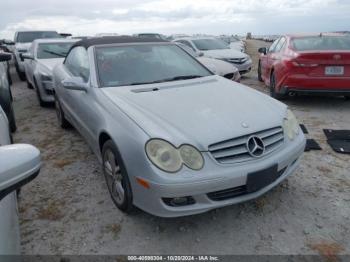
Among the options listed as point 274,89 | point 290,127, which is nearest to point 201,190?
point 290,127

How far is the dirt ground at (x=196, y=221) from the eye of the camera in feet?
8.99

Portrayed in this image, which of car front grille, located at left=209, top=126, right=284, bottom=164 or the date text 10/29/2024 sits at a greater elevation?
car front grille, located at left=209, top=126, right=284, bottom=164

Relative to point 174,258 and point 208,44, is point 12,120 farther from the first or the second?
point 208,44

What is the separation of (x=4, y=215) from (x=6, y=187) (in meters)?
0.42

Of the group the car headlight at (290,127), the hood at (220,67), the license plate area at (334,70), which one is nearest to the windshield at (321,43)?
the license plate area at (334,70)

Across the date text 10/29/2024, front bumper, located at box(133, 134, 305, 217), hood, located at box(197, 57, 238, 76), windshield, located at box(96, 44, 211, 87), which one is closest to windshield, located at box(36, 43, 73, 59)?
hood, located at box(197, 57, 238, 76)

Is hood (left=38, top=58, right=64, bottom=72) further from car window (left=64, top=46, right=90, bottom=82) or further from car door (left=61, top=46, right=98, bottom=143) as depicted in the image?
car door (left=61, top=46, right=98, bottom=143)

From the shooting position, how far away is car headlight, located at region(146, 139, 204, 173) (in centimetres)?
256

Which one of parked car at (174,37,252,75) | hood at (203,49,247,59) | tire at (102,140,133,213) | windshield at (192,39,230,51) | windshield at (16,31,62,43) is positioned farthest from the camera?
windshield at (16,31,62,43)

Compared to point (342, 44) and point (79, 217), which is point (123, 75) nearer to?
point (79, 217)

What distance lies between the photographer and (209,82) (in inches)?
151

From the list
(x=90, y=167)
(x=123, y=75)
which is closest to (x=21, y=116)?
(x=90, y=167)

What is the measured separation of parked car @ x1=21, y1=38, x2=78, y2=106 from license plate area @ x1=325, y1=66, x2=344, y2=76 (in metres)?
5.03

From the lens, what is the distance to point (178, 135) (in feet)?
8.71
